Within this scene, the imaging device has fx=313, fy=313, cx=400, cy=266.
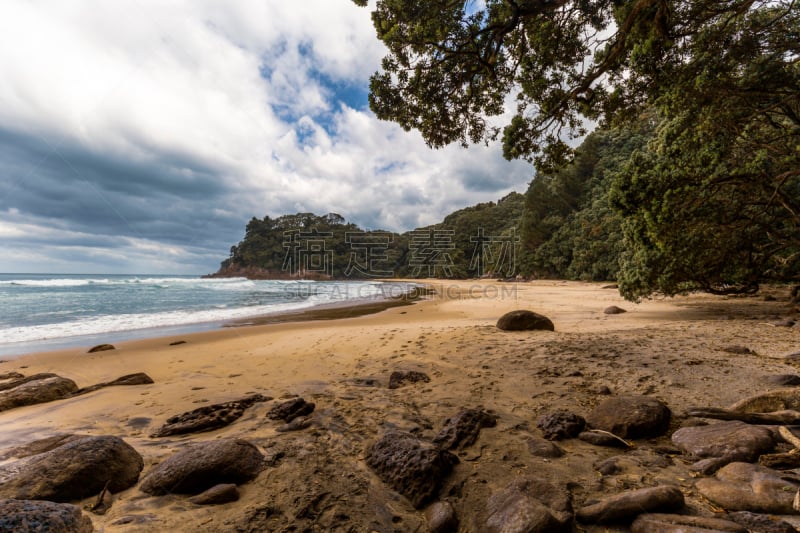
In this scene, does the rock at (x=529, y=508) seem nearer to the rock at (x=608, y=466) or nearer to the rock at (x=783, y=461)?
the rock at (x=608, y=466)

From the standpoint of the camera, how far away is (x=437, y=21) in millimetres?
5094

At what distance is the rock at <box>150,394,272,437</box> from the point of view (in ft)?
11.3

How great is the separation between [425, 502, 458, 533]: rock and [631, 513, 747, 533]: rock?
1.04 m

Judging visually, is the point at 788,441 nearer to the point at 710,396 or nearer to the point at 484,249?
the point at 710,396

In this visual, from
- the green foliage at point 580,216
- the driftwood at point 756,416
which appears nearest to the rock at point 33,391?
the driftwood at point 756,416

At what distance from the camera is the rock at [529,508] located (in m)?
1.81

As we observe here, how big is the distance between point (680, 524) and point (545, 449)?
1.09 metres

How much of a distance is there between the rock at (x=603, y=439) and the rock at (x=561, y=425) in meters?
0.10

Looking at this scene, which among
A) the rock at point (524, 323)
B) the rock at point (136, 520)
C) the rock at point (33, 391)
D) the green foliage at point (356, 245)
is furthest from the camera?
the green foliage at point (356, 245)

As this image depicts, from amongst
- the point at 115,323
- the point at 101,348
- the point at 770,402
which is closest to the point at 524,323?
the point at 770,402

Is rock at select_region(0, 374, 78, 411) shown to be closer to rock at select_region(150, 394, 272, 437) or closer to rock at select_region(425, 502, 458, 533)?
rock at select_region(150, 394, 272, 437)

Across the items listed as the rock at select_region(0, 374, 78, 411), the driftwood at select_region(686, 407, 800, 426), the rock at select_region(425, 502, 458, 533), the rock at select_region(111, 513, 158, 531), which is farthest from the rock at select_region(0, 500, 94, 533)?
the driftwood at select_region(686, 407, 800, 426)

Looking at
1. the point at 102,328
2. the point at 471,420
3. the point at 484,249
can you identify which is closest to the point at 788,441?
the point at 471,420

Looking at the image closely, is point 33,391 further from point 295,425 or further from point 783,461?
point 783,461
